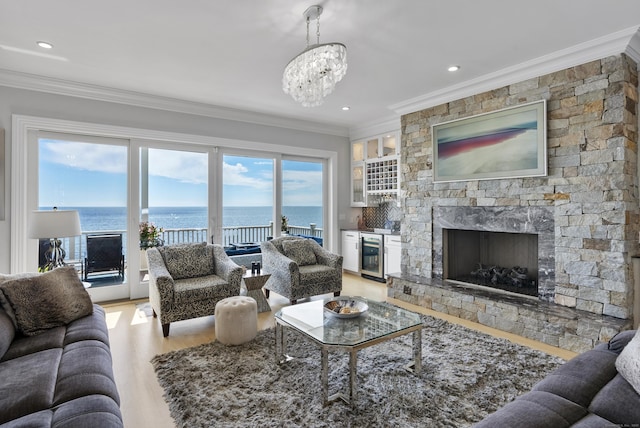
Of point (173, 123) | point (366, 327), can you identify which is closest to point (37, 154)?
point (173, 123)

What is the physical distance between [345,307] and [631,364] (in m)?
1.71

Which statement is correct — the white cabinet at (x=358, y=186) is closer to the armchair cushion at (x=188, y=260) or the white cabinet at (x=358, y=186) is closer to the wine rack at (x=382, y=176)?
the wine rack at (x=382, y=176)

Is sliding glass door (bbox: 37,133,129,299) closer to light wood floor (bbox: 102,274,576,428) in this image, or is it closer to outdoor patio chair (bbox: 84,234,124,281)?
outdoor patio chair (bbox: 84,234,124,281)

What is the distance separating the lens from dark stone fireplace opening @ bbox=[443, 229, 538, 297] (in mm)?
3994

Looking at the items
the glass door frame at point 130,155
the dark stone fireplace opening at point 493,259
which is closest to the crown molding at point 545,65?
the dark stone fireplace opening at point 493,259

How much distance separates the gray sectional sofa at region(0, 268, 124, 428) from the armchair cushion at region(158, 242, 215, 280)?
1.24 metres

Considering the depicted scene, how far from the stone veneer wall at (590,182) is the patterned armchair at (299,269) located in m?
2.23

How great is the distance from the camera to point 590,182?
3129mm

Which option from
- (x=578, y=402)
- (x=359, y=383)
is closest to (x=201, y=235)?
(x=359, y=383)

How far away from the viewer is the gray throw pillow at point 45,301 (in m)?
2.18

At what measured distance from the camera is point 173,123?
15.4ft

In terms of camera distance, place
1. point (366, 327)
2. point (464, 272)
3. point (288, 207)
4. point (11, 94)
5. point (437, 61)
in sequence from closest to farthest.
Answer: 1. point (366, 327)
2. point (437, 61)
3. point (11, 94)
4. point (464, 272)
5. point (288, 207)

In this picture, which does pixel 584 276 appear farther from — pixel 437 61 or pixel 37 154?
pixel 37 154

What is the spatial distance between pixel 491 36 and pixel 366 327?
2.68 meters
